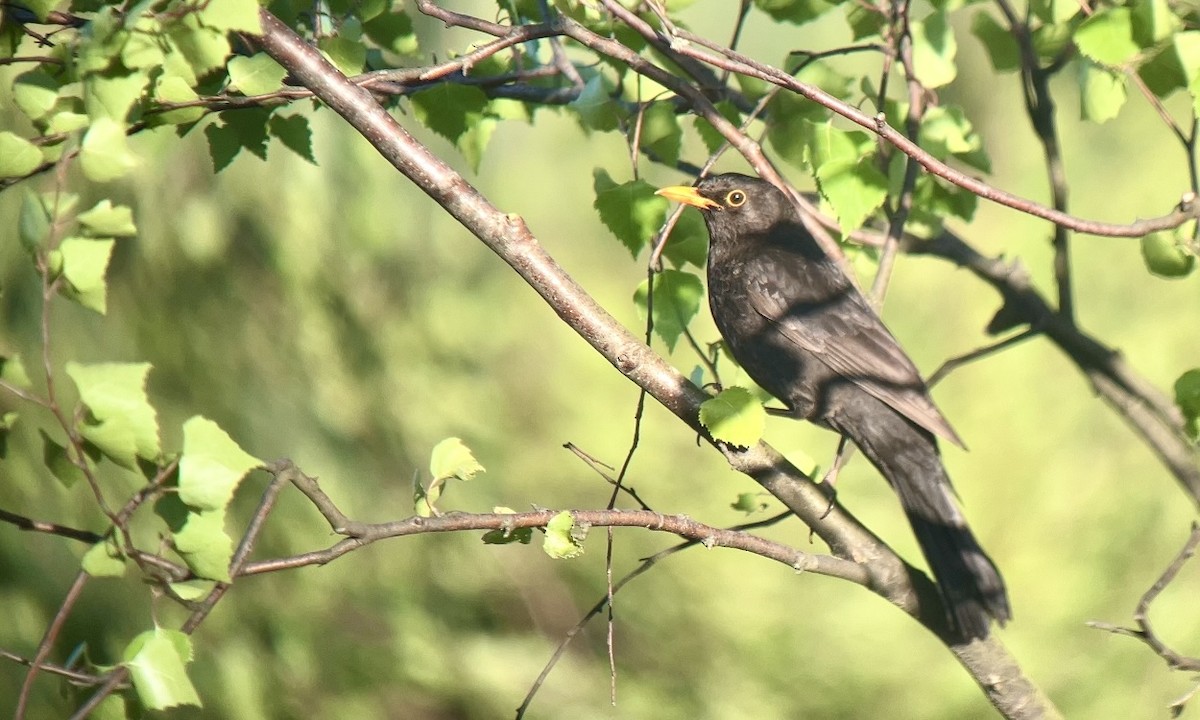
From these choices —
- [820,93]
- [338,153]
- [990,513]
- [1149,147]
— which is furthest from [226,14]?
[1149,147]

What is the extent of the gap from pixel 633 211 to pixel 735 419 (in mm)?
690

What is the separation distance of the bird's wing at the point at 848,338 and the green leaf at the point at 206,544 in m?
2.55

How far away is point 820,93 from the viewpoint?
244cm

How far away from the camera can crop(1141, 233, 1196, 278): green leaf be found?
2932 millimetres

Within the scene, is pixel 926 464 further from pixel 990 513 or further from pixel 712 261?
Result: pixel 990 513

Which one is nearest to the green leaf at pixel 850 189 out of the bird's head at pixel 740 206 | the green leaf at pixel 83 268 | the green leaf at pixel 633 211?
the green leaf at pixel 633 211

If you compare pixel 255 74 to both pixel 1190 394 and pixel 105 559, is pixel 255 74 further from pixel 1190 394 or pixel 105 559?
pixel 1190 394

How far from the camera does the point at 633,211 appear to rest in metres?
2.86

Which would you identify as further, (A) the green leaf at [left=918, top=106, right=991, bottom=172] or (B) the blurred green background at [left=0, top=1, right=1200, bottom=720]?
(B) the blurred green background at [left=0, top=1, right=1200, bottom=720]

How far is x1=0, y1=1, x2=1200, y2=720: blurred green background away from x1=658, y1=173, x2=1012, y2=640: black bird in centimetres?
188

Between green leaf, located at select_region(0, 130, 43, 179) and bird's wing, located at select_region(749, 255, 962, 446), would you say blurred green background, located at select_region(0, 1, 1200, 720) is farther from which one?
green leaf, located at select_region(0, 130, 43, 179)

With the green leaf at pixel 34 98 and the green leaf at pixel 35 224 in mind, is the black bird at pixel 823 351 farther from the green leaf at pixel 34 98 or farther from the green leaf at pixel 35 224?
the green leaf at pixel 35 224

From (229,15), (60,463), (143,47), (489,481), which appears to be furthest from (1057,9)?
(489,481)

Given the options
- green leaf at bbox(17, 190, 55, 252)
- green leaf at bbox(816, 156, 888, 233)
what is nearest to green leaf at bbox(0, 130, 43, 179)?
green leaf at bbox(17, 190, 55, 252)
